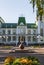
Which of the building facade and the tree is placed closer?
the tree

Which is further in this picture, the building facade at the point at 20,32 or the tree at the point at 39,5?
the building facade at the point at 20,32

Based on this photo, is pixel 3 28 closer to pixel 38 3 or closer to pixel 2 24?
pixel 2 24

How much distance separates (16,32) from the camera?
332 ft

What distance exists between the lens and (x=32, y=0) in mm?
16500

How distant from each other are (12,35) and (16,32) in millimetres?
2053

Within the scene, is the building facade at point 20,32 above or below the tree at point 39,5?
below

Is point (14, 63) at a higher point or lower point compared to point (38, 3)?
lower

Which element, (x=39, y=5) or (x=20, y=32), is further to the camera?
(x=20, y=32)

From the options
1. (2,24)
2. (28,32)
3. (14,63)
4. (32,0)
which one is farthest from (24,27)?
(14,63)

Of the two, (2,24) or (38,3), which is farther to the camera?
(2,24)

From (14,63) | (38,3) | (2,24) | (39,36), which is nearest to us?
(14,63)

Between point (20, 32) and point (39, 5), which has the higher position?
point (39, 5)

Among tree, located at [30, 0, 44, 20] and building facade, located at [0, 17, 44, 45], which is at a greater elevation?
tree, located at [30, 0, 44, 20]

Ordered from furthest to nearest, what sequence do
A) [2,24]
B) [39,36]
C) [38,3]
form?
[2,24] < [39,36] < [38,3]
